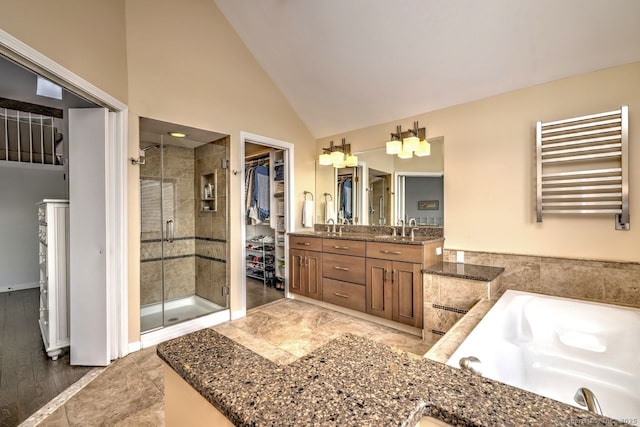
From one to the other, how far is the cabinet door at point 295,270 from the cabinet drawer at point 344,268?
43cm

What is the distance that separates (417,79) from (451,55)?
384 mm

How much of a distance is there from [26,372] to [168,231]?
1.66 m

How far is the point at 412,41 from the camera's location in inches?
104

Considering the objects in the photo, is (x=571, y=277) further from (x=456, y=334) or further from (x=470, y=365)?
(x=470, y=365)

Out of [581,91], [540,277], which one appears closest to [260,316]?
[540,277]

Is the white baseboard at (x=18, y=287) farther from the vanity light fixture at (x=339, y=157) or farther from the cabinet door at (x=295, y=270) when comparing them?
the vanity light fixture at (x=339, y=157)

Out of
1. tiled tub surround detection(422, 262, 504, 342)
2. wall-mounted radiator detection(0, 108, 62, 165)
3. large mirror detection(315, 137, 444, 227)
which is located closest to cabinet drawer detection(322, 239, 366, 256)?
large mirror detection(315, 137, 444, 227)

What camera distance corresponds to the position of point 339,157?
3.89 metres

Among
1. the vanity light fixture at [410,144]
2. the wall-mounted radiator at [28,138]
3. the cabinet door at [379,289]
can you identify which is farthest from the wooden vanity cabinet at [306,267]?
the wall-mounted radiator at [28,138]

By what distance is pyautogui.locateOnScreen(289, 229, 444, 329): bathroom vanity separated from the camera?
2.77 meters

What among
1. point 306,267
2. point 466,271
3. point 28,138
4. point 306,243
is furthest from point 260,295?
point 28,138

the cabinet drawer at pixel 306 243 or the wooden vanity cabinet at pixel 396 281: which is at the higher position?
the cabinet drawer at pixel 306 243

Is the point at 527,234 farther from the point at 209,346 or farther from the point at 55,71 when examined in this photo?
the point at 55,71

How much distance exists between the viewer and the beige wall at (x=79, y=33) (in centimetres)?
153
